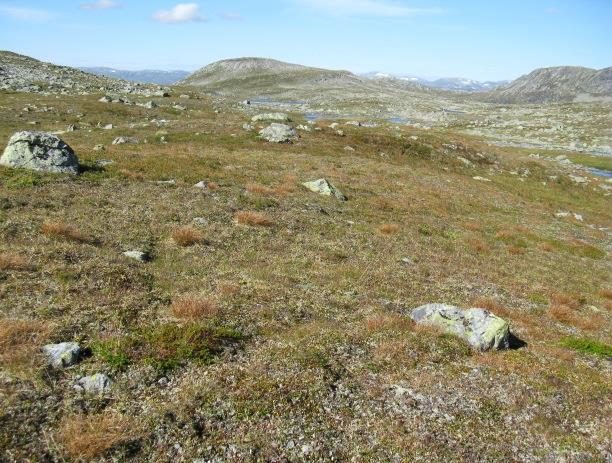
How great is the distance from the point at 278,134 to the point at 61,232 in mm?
42833

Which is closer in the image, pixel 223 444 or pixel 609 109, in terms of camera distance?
pixel 223 444

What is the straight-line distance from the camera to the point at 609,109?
196625 millimetres

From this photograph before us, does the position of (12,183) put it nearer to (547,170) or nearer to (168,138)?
(168,138)

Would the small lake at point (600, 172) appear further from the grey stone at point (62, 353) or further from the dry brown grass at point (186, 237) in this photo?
the grey stone at point (62, 353)

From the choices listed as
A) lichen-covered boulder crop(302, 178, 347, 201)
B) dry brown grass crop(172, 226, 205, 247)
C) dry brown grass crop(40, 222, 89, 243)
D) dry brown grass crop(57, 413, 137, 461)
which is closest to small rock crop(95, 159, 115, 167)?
dry brown grass crop(40, 222, 89, 243)

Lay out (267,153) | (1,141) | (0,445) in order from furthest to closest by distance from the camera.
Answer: (267,153)
(1,141)
(0,445)

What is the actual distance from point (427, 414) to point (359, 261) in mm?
11153

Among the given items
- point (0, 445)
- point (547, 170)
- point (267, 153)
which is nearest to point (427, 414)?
point (0, 445)

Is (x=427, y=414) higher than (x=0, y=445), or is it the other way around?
(x=0, y=445)

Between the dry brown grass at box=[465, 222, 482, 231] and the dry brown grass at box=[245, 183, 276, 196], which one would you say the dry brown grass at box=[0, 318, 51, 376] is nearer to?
the dry brown grass at box=[245, 183, 276, 196]

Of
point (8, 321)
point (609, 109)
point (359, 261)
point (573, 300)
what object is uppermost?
point (609, 109)

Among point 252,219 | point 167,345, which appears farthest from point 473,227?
point 167,345

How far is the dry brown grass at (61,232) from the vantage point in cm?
1780

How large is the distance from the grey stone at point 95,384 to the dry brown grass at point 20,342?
4.04 feet
